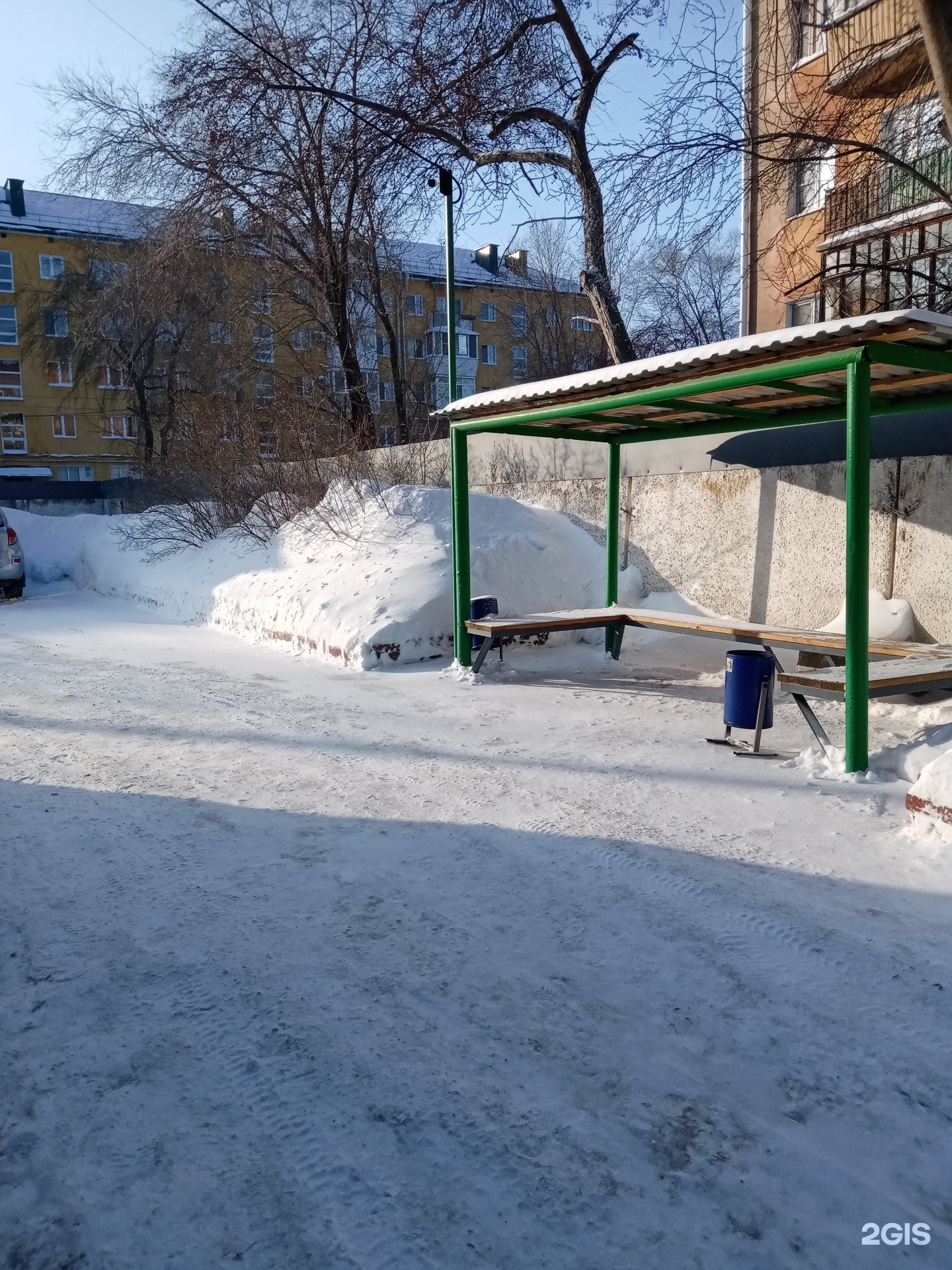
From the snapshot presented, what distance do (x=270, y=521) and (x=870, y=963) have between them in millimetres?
11227

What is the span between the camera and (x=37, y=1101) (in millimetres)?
2322

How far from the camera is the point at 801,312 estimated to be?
1778 cm

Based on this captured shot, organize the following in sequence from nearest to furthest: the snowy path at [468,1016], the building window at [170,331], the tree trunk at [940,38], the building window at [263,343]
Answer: the snowy path at [468,1016], the tree trunk at [940,38], the building window at [263,343], the building window at [170,331]

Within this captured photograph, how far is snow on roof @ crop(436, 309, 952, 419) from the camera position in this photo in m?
4.43

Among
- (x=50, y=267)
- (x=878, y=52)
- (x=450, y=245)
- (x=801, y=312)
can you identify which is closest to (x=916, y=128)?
(x=878, y=52)

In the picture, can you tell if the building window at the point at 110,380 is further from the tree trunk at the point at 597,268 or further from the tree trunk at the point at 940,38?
the tree trunk at the point at 940,38

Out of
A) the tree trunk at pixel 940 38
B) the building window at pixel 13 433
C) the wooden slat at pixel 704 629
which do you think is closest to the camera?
the wooden slat at pixel 704 629

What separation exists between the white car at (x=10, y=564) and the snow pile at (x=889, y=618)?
12.1 meters

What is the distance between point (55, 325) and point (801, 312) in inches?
1411

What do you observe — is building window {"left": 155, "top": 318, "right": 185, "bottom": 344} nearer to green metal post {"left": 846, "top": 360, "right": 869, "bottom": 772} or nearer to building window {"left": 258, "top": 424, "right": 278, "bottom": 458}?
building window {"left": 258, "top": 424, "right": 278, "bottom": 458}

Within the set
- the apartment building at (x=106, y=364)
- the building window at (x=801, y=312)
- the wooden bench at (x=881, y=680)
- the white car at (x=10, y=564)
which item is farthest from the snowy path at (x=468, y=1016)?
the apartment building at (x=106, y=364)

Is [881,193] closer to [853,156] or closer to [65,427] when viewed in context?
[853,156]

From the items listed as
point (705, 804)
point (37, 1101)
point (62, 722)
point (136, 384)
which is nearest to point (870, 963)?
point (705, 804)

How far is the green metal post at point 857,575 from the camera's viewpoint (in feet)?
15.9
